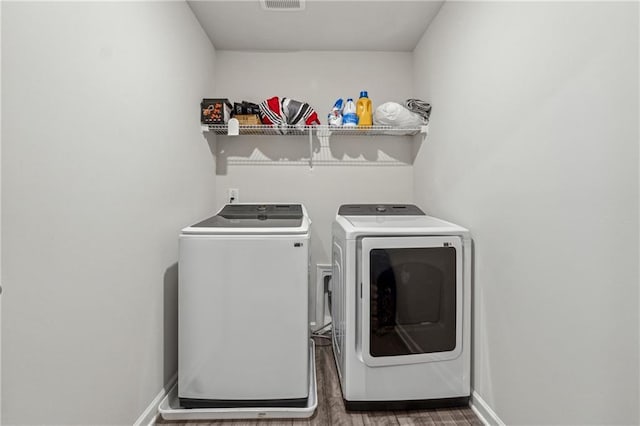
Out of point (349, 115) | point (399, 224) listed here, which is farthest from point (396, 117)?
point (399, 224)

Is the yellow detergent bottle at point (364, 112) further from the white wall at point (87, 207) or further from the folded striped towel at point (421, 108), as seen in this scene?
the white wall at point (87, 207)

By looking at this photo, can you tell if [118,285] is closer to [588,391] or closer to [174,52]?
[174,52]

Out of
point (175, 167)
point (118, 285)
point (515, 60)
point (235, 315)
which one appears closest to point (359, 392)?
point (235, 315)

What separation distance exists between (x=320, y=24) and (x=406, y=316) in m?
1.97

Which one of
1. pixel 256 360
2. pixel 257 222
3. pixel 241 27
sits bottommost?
pixel 256 360

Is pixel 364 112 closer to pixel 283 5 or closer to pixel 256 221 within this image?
pixel 283 5

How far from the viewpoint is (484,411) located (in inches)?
64.4

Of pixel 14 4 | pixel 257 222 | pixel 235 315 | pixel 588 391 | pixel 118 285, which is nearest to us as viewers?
pixel 14 4

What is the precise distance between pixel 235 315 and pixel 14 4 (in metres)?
1.38

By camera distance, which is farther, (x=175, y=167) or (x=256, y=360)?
(x=175, y=167)

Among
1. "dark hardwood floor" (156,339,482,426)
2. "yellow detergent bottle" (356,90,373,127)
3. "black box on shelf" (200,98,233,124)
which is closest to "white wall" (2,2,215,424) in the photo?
"black box on shelf" (200,98,233,124)

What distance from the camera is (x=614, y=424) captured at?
3.21 feet

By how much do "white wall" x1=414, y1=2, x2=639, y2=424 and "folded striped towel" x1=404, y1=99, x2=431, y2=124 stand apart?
1.47 feet

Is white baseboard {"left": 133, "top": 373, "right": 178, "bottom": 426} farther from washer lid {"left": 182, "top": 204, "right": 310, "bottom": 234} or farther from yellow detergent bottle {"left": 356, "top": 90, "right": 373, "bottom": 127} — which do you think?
yellow detergent bottle {"left": 356, "top": 90, "right": 373, "bottom": 127}
